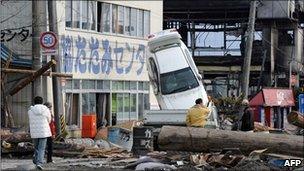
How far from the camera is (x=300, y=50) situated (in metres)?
54.6

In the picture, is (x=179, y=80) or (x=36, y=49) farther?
(x=179, y=80)

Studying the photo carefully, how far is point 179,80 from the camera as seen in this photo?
79.9ft

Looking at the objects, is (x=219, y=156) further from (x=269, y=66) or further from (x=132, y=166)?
(x=269, y=66)

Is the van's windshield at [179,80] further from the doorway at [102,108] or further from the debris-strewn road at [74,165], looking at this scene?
the debris-strewn road at [74,165]

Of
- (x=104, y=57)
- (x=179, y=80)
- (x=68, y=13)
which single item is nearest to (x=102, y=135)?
(x=179, y=80)

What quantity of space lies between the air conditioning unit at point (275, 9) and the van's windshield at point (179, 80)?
2820 centimetres

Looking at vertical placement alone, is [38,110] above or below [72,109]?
above

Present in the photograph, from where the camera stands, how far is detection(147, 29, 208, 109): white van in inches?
950

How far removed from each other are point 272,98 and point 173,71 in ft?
41.2

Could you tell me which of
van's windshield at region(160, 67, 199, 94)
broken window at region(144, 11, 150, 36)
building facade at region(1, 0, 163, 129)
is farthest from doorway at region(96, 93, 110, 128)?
van's windshield at region(160, 67, 199, 94)

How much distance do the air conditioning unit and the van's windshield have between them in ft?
92.5

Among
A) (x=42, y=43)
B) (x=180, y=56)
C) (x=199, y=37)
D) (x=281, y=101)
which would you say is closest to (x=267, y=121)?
(x=281, y=101)

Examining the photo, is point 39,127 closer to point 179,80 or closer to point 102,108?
point 179,80

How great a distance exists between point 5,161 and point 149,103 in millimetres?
18489
